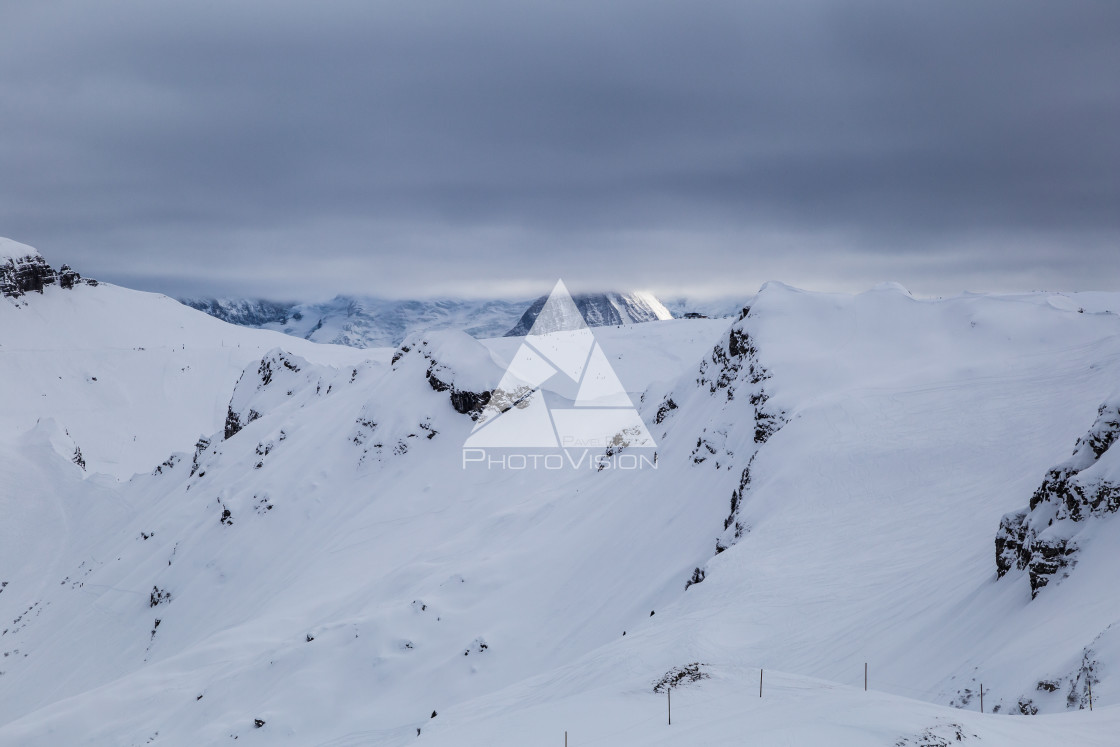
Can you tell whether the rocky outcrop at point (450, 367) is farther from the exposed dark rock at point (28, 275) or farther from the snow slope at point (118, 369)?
the exposed dark rock at point (28, 275)

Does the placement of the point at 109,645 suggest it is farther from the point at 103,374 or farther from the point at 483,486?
the point at 103,374

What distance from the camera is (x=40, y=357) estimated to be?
12500 centimetres

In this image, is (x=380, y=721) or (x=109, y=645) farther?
(x=109, y=645)

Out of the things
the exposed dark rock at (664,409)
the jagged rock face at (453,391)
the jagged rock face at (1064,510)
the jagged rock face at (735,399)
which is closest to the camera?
the jagged rock face at (1064,510)

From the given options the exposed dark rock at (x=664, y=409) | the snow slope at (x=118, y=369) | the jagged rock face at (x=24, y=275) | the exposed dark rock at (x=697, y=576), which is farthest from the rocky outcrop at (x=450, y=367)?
the jagged rock face at (x=24, y=275)

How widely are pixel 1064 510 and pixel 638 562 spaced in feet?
60.9

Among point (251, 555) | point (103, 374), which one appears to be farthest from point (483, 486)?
point (103, 374)

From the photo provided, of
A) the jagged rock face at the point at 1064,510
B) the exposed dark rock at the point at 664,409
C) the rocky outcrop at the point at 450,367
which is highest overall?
the rocky outcrop at the point at 450,367

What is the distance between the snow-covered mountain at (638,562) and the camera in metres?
14.9

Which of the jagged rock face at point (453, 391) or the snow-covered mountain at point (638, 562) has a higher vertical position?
the jagged rock face at point (453, 391)

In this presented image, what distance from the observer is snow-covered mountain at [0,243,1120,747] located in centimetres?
1495

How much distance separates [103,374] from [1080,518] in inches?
5431

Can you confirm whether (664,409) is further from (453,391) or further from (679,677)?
(679,677)

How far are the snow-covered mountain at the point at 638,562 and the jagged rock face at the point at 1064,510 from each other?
0.11 m
